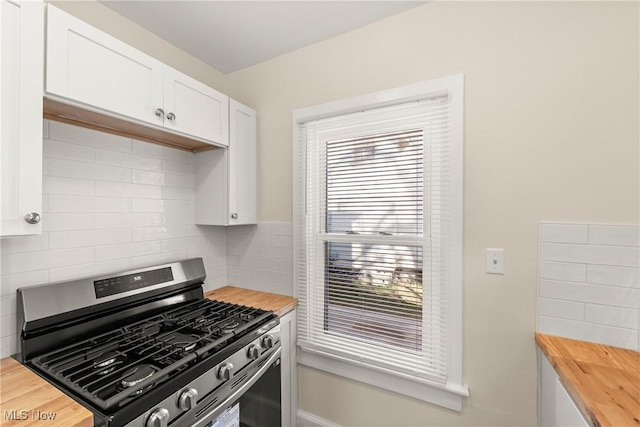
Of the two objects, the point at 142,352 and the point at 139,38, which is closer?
the point at 142,352

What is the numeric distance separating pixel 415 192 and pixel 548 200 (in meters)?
0.60

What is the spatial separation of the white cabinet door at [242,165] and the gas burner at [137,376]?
0.99m

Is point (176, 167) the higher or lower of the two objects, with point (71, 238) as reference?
higher

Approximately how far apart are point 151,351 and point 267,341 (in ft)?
1.79

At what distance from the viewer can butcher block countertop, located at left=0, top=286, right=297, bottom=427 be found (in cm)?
75

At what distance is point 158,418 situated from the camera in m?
0.89

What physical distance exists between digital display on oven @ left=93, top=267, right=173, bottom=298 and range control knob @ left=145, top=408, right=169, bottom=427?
77cm

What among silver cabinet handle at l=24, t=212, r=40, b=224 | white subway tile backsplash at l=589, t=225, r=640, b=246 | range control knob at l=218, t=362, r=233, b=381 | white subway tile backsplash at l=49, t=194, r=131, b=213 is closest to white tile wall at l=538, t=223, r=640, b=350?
white subway tile backsplash at l=589, t=225, r=640, b=246

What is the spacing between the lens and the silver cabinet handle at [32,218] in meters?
0.96

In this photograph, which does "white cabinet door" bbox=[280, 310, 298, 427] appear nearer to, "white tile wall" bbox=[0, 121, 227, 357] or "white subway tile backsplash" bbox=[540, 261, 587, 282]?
"white tile wall" bbox=[0, 121, 227, 357]

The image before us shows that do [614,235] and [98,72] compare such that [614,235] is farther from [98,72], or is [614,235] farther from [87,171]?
[87,171]

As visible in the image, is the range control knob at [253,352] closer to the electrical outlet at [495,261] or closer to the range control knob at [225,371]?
the range control knob at [225,371]

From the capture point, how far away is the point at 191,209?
198cm

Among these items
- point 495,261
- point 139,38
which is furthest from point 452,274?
point 139,38
